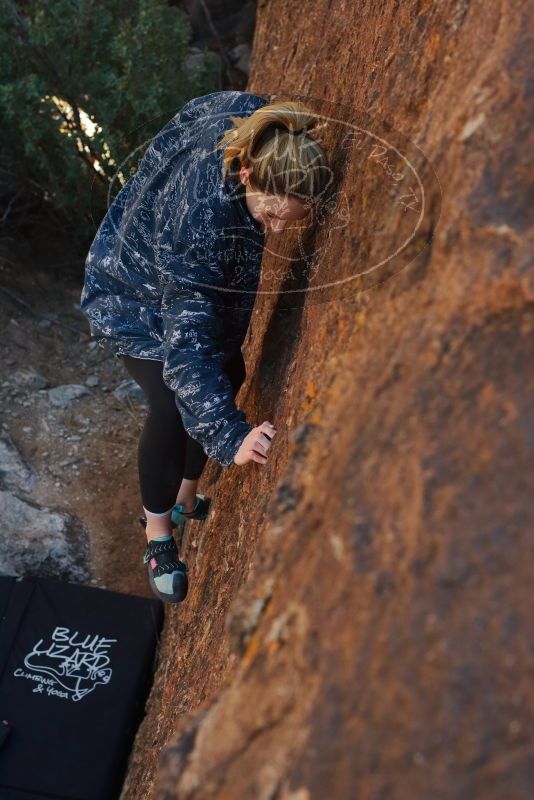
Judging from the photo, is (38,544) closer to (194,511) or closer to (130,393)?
(130,393)

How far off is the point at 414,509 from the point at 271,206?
0.95 meters

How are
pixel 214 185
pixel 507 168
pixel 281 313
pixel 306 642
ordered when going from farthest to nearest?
pixel 281 313 → pixel 214 185 → pixel 507 168 → pixel 306 642

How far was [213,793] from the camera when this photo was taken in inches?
42.7

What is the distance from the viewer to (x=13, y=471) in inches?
158

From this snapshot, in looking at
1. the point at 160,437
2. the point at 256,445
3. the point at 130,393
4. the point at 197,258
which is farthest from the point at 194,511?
the point at 130,393

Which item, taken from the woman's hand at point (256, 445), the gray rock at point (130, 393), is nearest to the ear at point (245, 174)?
the woman's hand at point (256, 445)

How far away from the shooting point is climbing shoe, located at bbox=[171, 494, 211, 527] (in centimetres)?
261

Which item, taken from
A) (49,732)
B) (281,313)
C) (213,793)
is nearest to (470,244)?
(213,793)

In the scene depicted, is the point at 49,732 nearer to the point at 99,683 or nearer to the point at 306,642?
the point at 99,683

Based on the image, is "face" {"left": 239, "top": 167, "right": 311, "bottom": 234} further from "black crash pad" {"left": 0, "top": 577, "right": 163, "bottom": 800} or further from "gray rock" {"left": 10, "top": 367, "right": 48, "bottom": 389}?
"gray rock" {"left": 10, "top": 367, "right": 48, "bottom": 389}

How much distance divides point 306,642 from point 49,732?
214 centimetres

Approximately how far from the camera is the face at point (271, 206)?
5.80 feet

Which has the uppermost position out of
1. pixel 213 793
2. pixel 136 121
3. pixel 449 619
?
pixel 136 121

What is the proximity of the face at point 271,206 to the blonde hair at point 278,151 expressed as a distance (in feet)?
0.05
